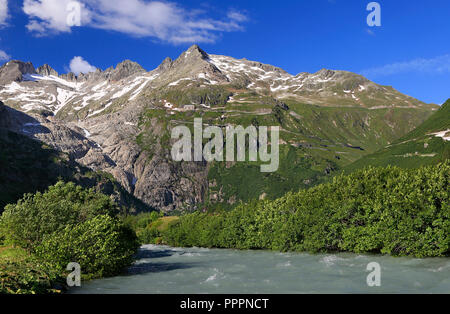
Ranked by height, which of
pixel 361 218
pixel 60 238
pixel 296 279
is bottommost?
pixel 296 279

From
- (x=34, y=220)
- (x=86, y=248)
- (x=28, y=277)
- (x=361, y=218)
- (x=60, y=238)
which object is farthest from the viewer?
(x=361, y=218)

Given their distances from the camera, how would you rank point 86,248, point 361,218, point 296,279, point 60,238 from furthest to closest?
point 361,218 < point 296,279 < point 86,248 < point 60,238

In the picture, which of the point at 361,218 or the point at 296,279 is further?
the point at 361,218

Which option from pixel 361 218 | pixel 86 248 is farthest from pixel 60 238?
pixel 361 218

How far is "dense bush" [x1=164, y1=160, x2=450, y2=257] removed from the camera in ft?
246

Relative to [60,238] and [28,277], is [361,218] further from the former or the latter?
[28,277]

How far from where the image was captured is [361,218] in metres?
89.2

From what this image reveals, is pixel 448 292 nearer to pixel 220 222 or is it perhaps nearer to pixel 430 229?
pixel 430 229

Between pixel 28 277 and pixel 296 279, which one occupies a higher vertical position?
pixel 28 277

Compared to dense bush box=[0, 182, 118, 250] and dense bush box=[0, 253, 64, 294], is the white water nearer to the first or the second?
dense bush box=[0, 253, 64, 294]

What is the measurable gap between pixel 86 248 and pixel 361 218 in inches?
2462
